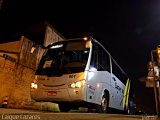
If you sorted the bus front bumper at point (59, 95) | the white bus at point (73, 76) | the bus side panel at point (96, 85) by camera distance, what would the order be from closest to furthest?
the bus front bumper at point (59, 95) → the white bus at point (73, 76) → the bus side panel at point (96, 85)

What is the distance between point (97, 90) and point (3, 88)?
28.2 feet

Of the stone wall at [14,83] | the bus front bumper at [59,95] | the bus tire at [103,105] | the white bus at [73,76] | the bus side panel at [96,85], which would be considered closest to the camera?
the bus front bumper at [59,95]

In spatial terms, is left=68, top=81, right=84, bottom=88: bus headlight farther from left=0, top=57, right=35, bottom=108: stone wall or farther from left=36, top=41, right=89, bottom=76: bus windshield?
left=0, top=57, right=35, bottom=108: stone wall

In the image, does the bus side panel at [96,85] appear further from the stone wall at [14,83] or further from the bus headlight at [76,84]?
the stone wall at [14,83]

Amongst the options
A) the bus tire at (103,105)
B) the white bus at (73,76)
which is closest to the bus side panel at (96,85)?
the white bus at (73,76)

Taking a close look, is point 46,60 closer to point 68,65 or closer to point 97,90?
point 68,65

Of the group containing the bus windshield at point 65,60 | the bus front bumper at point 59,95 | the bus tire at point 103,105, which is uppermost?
the bus windshield at point 65,60

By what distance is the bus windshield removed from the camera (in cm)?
750

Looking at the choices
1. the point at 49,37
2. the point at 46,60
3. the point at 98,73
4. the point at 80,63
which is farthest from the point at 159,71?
the point at 49,37

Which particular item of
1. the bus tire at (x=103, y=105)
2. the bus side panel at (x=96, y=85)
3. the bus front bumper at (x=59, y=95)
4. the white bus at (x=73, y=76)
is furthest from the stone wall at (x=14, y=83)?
the bus side panel at (x=96, y=85)

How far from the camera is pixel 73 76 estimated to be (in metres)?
7.31

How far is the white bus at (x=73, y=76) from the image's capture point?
724 cm

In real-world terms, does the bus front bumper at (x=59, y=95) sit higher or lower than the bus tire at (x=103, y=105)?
higher

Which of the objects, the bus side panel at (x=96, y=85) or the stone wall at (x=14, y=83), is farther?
the stone wall at (x=14, y=83)
